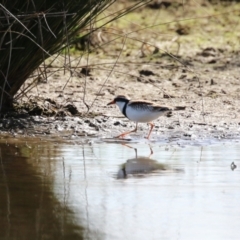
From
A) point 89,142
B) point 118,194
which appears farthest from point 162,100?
point 118,194

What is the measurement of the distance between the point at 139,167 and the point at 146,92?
3.13 meters

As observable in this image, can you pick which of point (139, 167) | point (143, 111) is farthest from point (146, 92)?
point (139, 167)

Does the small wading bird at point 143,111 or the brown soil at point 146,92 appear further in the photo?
the brown soil at point 146,92

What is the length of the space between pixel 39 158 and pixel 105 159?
51cm

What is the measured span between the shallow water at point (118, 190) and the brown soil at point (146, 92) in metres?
0.51

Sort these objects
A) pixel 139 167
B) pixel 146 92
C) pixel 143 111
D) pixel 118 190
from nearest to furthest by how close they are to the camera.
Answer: pixel 118 190
pixel 139 167
pixel 143 111
pixel 146 92

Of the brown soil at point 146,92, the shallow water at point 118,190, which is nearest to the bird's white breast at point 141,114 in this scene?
the brown soil at point 146,92

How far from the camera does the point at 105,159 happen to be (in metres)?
7.25

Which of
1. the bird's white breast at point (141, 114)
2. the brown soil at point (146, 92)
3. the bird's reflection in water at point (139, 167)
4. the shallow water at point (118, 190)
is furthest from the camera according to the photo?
the brown soil at point (146, 92)

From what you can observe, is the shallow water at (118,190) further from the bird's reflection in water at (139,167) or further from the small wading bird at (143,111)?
the small wading bird at (143,111)

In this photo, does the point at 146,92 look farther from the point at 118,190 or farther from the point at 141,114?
the point at 118,190

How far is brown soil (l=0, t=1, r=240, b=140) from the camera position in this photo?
844 cm

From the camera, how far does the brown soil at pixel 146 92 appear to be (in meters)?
8.44

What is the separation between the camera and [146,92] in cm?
1003
